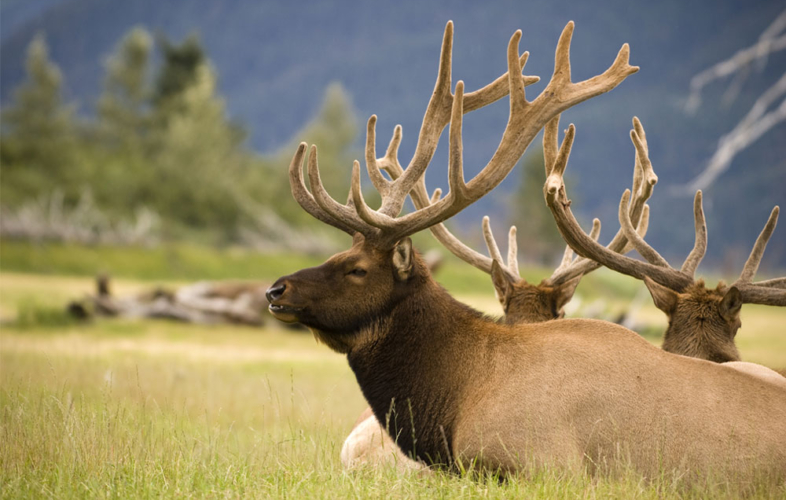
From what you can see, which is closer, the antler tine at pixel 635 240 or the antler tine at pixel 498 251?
the antler tine at pixel 635 240

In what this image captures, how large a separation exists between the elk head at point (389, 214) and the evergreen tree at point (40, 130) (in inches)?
1835

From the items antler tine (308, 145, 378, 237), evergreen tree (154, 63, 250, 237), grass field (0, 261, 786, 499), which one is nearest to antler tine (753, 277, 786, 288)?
grass field (0, 261, 786, 499)

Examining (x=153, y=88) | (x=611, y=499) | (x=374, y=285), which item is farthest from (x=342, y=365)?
(x=153, y=88)

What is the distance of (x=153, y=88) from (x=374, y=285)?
61.9m

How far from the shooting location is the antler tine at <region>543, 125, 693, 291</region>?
671 centimetres

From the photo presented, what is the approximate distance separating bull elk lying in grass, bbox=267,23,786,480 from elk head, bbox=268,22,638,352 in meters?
0.01

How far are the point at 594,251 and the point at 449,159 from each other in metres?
1.89

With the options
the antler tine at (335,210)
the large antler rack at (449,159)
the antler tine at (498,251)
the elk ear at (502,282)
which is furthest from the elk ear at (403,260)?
the antler tine at (498,251)

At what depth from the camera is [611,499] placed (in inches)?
181

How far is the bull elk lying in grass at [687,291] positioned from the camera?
21.7 ft

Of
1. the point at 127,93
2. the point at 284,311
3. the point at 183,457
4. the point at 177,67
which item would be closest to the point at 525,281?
the point at 284,311

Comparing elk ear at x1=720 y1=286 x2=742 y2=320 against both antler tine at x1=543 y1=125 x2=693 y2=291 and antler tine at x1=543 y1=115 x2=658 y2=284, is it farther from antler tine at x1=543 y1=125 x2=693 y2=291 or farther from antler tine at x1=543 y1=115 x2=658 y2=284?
antler tine at x1=543 y1=115 x2=658 y2=284

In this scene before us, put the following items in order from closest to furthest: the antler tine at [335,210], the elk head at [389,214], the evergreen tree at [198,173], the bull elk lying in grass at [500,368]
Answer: the bull elk lying in grass at [500,368] < the elk head at [389,214] < the antler tine at [335,210] < the evergreen tree at [198,173]

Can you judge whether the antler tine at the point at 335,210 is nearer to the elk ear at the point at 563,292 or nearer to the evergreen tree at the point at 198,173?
the elk ear at the point at 563,292
